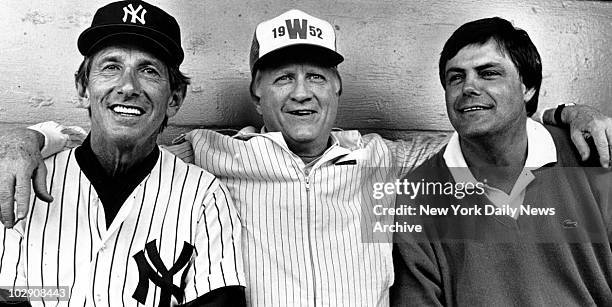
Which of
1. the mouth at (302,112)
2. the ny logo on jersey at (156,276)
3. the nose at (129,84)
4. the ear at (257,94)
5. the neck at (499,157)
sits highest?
the ear at (257,94)

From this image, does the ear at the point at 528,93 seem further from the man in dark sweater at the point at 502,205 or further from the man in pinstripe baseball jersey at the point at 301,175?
the man in pinstripe baseball jersey at the point at 301,175

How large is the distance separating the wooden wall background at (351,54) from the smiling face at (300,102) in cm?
45

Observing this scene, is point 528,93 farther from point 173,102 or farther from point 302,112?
point 173,102

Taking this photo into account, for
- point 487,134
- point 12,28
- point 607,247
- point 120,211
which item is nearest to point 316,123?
point 487,134

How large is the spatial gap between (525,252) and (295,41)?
3.27 feet

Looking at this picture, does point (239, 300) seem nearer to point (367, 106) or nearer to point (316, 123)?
point (316, 123)

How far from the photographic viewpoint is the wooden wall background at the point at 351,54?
247cm

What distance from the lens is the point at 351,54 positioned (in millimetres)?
2746

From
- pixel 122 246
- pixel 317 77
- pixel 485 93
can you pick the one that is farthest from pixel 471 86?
pixel 122 246

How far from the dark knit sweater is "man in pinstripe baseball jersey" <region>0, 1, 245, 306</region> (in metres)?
0.60

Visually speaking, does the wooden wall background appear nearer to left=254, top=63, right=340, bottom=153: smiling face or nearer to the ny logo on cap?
left=254, top=63, right=340, bottom=153: smiling face

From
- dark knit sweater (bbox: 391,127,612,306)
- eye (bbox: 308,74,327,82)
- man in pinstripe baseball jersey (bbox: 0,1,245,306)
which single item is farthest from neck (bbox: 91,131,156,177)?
dark knit sweater (bbox: 391,127,612,306)

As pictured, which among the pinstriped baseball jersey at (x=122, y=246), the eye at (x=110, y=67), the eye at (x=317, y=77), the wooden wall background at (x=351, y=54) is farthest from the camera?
the wooden wall background at (x=351, y=54)

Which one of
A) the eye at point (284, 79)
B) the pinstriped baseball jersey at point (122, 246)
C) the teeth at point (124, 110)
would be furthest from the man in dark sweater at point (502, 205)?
the teeth at point (124, 110)
